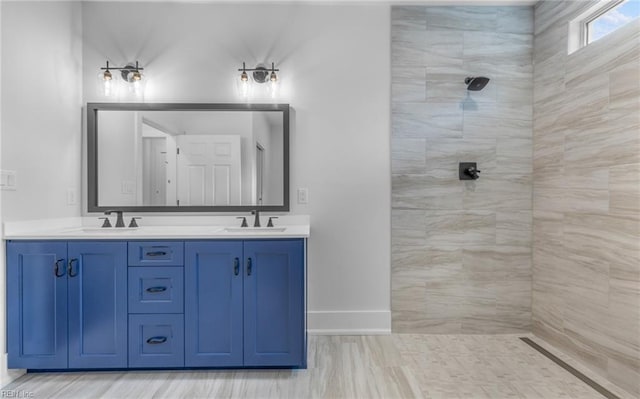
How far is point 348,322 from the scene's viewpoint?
272 centimetres

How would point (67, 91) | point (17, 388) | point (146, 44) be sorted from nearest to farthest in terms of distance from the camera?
point (17, 388) < point (67, 91) < point (146, 44)

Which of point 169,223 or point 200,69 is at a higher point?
point 200,69

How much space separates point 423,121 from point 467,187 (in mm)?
625

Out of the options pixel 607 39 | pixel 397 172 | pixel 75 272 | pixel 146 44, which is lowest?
pixel 75 272

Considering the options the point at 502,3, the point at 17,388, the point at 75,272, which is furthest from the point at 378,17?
the point at 17,388

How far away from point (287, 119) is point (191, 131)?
0.74 m

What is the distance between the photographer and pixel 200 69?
269 centimetres

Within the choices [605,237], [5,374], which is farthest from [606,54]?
[5,374]

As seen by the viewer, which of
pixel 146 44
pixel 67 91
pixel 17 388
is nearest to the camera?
pixel 17 388

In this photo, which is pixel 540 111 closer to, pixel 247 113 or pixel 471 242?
pixel 471 242

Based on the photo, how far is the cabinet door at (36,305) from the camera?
2.01m

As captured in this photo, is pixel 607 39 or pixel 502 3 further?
pixel 502 3

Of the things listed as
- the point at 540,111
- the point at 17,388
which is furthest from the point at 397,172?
the point at 17,388

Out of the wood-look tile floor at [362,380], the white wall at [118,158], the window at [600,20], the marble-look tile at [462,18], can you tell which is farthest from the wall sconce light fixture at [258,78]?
the window at [600,20]
